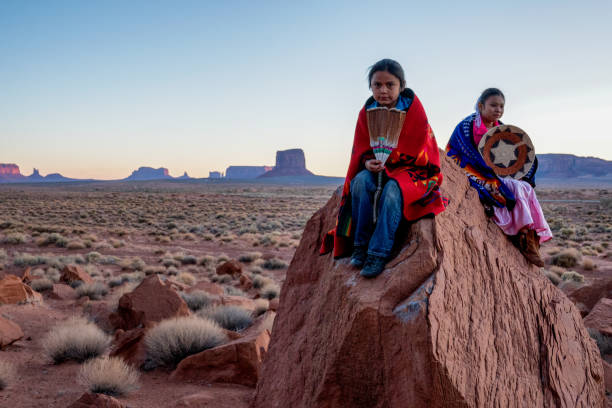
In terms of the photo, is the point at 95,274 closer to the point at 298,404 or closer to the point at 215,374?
the point at 215,374

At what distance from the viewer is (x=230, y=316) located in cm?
786

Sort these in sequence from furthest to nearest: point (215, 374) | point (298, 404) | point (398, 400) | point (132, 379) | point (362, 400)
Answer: point (215, 374)
point (132, 379)
point (298, 404)
point (362, 400)
point (398, 400)

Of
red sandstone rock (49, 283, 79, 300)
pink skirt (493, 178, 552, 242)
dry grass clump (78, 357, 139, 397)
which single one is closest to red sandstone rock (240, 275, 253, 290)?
red sandstone rock (49, 283, 79, 300)

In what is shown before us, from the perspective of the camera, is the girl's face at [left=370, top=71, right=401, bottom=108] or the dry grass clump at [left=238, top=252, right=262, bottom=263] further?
the dry grass clump at [left=238, top=252, right=262, bottom=263]

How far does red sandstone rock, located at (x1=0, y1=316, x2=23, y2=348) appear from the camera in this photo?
609cm

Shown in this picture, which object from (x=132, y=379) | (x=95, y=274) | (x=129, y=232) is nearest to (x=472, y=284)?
(x=132, y=379)

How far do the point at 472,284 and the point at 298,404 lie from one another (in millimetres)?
1560

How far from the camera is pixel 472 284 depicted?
290 centimetres

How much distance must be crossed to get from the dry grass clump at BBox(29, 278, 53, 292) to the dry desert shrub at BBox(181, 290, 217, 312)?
3.96m

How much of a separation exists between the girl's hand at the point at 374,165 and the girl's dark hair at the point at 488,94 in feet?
6.24

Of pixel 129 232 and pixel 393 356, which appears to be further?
pixel 129 232

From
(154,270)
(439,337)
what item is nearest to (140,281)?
(154,270)

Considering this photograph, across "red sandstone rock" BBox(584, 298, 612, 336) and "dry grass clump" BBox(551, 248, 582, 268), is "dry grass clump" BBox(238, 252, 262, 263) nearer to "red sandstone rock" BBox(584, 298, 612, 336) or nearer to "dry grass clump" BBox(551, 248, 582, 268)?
"dry grass clump" BBox(551, 248, 582, 268)

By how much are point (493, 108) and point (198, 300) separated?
7.16 metres
